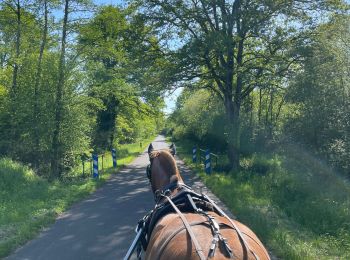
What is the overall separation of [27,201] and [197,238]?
982 cm

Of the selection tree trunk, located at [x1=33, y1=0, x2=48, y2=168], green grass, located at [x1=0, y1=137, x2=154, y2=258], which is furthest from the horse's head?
tree trunk, located at [x1=33, y1=0, x2=48, y2=168]

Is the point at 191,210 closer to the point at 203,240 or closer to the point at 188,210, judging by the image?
the point at 188,210

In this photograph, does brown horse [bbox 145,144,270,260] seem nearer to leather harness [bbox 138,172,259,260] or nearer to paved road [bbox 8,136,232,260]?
leather harness [bbox 138,172,259,260]

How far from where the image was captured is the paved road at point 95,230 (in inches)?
273

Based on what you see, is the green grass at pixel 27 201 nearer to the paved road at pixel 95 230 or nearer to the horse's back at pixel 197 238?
the paved road at pixel 95 230

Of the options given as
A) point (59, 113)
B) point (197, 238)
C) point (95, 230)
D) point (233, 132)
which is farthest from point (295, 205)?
point (59, 113)

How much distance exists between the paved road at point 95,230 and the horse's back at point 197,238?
121cm

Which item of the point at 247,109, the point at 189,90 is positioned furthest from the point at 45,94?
the point at 247,109

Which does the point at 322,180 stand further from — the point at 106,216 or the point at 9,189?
the point at 9,189

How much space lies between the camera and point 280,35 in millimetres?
18703

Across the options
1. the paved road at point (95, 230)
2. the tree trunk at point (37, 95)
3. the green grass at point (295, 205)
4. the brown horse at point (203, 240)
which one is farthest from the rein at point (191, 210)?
the tree trunk at point (37, 95)

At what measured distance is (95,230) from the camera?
855 cm

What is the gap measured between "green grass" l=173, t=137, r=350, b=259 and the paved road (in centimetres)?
248

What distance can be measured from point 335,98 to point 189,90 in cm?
1011
